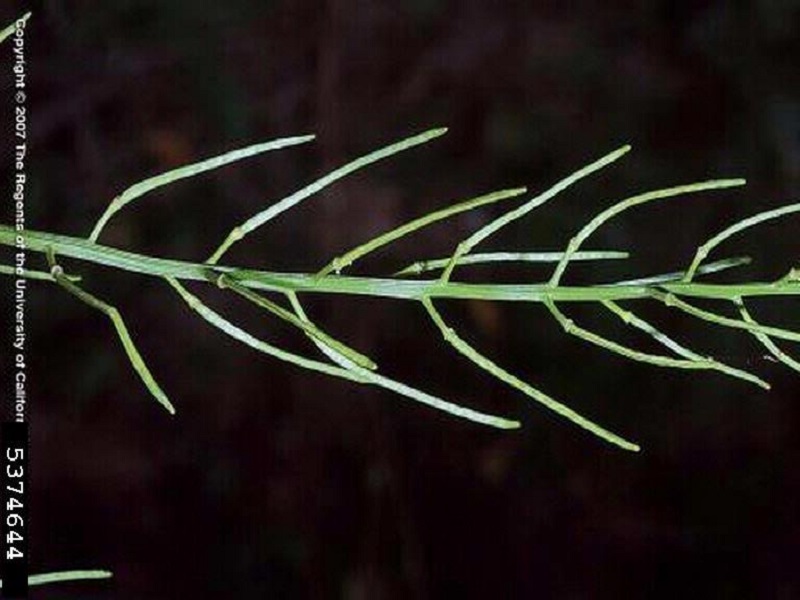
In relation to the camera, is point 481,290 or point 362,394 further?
point 362,394

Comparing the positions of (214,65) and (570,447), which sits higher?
(214,65)

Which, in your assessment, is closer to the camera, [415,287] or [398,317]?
[415,287]

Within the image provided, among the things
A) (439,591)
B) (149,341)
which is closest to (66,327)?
(149,341)

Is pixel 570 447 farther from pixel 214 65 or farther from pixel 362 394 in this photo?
pixel 214 65

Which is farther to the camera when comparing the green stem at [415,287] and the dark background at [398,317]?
the dark background at [398,317]

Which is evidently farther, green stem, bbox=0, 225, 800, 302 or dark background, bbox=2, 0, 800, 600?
dark background, bbox=2, 0, 800, 600

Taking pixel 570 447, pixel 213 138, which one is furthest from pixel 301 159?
pixel 570 447

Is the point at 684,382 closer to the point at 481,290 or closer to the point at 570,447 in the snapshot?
the point at 570,447
